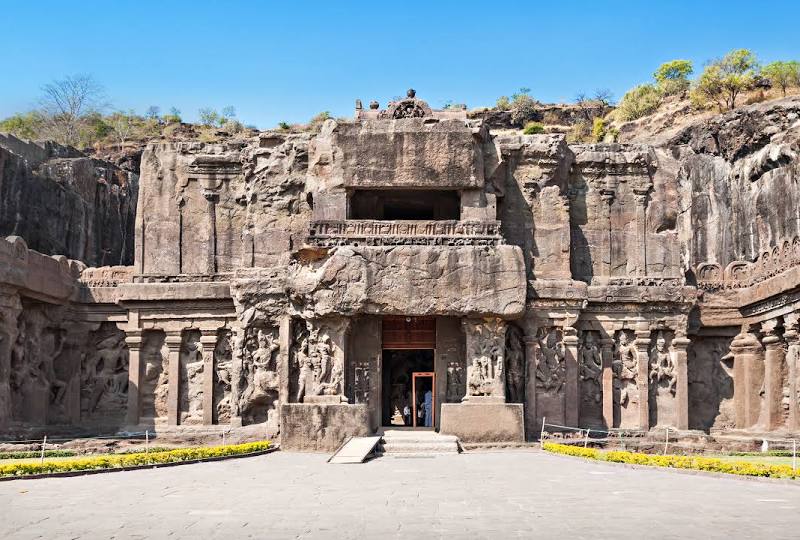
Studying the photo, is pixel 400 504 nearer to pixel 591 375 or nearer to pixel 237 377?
pixel 237 377

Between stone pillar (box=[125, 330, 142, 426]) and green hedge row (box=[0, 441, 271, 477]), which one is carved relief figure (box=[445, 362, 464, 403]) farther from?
stone pillar (box=[125, 330, 142, 426])

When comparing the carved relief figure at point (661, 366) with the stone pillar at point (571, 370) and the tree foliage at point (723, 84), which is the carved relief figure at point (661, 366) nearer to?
the stone pillar at point (571, 370)

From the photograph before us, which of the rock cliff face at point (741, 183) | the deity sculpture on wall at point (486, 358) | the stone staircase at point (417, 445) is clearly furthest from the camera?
the rock cliff face at point (741, 183)

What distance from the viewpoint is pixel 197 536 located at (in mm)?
10391

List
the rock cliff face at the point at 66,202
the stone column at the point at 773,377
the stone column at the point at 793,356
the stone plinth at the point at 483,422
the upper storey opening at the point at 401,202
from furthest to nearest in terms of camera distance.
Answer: the rock cliff face at the point at 66,202 < the upper storey opening at the point at 401,202 < the stone column at the point at 773,377 < the stone column at the point at 793,356 < the stone plinth at the point at 483,422

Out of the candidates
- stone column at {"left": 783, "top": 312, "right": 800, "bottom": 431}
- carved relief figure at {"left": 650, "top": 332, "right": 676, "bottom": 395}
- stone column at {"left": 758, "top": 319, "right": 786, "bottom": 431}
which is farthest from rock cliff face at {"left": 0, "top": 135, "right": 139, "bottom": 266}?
stone column at {"left": 783, "top": 312, "right": 800, "bottom": 431}

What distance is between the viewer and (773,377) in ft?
86.3

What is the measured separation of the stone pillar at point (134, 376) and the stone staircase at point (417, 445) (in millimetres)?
9344

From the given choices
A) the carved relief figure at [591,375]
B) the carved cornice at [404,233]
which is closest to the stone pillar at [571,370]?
the carved relief figure at [591,375]

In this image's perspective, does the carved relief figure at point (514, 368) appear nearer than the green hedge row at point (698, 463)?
No

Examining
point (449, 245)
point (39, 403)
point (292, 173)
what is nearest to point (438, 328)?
point (449, 245)

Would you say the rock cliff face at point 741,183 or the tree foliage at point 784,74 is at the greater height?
the tree foliage at point 784,74

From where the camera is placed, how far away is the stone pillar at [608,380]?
2783cm

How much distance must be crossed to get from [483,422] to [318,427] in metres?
4.19
